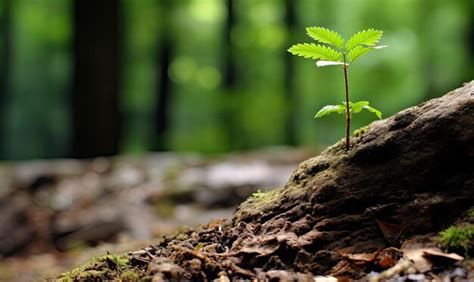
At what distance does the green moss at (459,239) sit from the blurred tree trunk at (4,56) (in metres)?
23.5

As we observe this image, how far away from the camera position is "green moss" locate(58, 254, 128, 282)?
2221 mm

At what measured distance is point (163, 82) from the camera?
2245 centimetres

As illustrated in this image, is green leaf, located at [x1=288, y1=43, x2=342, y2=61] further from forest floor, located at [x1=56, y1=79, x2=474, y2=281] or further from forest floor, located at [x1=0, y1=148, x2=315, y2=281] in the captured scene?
A: forest floor, located at [x1=0, y1=148, x2=315, y2=281]

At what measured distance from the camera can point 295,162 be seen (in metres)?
Result: 7.75

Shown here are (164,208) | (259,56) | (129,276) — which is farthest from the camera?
(259,56)

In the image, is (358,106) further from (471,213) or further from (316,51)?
(471,213)

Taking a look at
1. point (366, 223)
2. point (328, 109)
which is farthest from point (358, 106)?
point (366, 223)

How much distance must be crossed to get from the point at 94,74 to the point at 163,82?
12.8 meters

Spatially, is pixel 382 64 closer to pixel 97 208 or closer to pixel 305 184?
pixel 97 208

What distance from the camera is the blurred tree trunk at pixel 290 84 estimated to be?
62.5 feet

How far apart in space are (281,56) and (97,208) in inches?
606

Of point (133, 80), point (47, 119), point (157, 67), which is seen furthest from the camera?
point (47, 119)

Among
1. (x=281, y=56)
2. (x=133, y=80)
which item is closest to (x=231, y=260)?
(x=281, y=56)

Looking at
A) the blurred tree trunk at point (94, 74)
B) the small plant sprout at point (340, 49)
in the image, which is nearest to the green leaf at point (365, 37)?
the small plant sprout at point (340, 49)
